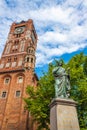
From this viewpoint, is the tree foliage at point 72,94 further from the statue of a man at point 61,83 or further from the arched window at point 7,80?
the arched window at point 7,80

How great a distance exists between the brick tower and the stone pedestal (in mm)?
17554

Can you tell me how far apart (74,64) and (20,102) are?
44.4 feet

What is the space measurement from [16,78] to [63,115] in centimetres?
2362

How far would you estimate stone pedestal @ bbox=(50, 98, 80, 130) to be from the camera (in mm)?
6586

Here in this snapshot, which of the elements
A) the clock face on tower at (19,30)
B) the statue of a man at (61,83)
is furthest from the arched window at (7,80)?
the statue of a man at (61,83)

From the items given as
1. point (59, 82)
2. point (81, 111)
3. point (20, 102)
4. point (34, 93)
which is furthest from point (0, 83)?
point (59, 82)

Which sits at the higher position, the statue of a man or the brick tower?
the brick tower

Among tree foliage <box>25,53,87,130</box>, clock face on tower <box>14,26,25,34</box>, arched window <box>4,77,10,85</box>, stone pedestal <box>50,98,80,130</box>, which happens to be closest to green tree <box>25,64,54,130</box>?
tree foliage <box>25,53,87,130</box>

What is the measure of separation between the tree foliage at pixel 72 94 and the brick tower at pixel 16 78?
9768 millimetres

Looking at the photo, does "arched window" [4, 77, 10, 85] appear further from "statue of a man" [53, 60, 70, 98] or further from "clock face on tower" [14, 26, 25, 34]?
"statue of a man" [53, 60, 70, 98]

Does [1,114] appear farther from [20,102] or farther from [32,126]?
[32,126]

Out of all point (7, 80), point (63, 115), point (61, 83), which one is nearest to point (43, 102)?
point (61, 83)

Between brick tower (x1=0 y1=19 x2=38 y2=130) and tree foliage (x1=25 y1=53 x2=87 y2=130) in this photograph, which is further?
brick tower (x1=0 y1=19 x2=38 y2=130)

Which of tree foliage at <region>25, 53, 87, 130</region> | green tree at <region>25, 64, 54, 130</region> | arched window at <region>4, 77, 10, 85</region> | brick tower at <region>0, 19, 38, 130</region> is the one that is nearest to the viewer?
tree foliage at <region>25, 53, 87, 130</region>
